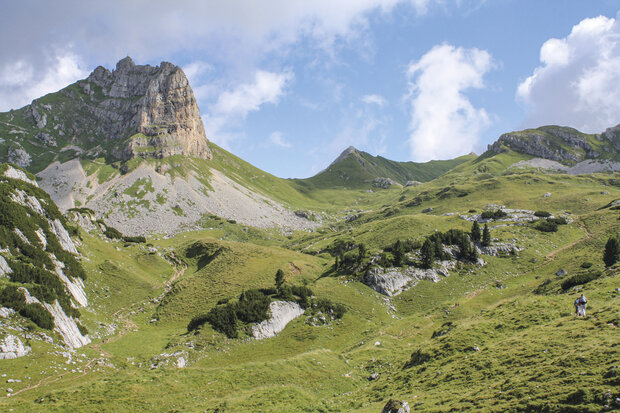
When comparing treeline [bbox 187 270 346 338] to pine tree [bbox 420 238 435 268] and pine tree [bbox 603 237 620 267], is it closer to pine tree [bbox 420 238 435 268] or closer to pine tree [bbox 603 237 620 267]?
pine tree [bbox 420 238 435 268]

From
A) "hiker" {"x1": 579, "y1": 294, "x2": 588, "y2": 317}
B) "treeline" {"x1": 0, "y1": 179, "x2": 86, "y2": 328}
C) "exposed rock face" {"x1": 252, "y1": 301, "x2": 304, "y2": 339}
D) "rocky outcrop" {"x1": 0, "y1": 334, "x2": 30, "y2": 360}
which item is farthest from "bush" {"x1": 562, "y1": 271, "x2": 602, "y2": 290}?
"treeline" {"x1": 0, "y1": 179, "x2": 86, "y2": 328}

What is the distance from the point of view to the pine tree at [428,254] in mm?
70500

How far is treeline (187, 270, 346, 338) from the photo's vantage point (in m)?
47.2

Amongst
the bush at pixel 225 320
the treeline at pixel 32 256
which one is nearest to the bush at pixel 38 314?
the treeline at pixel 32 256

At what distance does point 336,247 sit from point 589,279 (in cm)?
7670

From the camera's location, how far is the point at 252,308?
49562mm

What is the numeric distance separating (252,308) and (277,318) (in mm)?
4214

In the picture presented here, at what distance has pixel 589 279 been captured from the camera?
133 feet

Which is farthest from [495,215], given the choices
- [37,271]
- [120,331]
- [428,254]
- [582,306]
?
[37,271]

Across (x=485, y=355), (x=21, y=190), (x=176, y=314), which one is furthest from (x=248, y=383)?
(x=21, y=190)

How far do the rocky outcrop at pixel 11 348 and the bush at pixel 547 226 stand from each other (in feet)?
337

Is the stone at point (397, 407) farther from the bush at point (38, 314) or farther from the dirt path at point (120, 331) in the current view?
the bush at point (38, 314)

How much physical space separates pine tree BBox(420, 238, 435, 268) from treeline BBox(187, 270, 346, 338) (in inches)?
945

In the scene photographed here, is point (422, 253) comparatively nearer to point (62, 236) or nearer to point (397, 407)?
point (397, 407)
